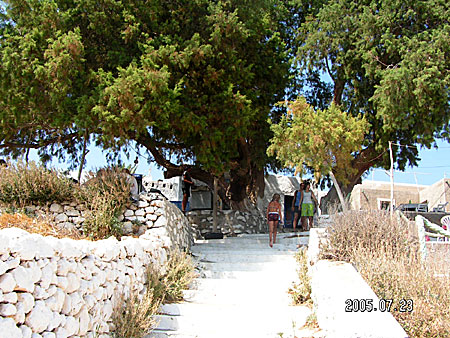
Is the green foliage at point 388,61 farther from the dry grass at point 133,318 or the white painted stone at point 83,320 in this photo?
the white painted stone at point 83,320

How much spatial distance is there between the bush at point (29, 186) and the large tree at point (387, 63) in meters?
9.70

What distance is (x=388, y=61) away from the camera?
590 inches

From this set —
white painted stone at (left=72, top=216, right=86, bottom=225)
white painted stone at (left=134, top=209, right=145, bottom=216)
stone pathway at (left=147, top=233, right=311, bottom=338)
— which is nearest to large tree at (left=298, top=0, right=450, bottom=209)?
stone pathway at (left=147, top=233, right=311, bottom=338)

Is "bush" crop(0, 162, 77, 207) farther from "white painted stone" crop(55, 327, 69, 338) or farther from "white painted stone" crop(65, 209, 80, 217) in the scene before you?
"white painted stone" crop(55, 327, 69, 338)

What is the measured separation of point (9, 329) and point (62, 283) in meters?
0.97

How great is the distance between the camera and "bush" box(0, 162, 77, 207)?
8.82m

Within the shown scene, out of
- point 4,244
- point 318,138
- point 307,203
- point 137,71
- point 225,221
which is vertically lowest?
point 4,244

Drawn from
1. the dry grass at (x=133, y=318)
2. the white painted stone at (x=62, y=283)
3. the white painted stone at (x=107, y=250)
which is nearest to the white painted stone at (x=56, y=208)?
the white painted stone at (x=107, y=250)

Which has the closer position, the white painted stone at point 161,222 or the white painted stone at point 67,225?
the white painted stone at point 67,225

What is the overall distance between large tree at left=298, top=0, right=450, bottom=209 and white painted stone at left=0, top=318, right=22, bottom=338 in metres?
12.5

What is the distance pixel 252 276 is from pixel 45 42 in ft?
27.0

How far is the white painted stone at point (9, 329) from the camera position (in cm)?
336

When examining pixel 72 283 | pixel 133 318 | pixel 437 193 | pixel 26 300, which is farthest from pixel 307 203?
pixel 437 193

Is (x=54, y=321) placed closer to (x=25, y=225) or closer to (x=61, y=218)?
(x=25, y=225)
